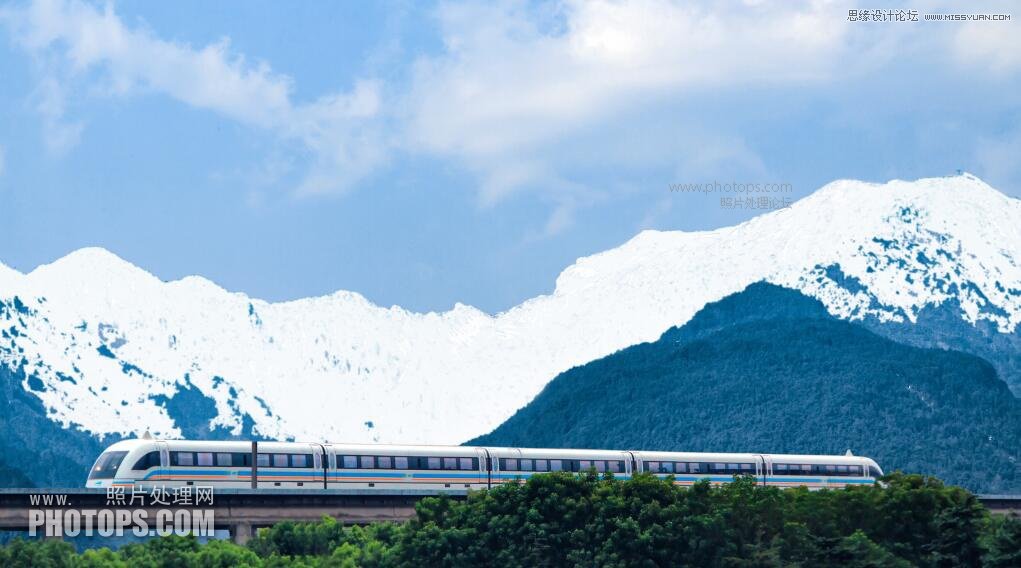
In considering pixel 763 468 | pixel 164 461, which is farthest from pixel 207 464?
pixel 763 468

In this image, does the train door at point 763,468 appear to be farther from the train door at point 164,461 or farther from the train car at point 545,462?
the train door at point 164,461

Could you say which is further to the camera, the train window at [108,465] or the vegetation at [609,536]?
the train window at [108,465]

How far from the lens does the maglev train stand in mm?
78250

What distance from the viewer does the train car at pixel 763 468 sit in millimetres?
100438

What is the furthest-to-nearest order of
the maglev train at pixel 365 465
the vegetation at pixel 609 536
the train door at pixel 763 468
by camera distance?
the train door at pixel 763 468, the maglev train at pixel 365 465, the vegetation at pixel 609 536

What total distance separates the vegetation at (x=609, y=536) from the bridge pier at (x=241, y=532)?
242 inches

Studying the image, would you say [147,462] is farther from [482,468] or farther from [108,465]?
[482,468]

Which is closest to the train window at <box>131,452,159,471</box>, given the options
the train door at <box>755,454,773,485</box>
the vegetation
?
the vegetation

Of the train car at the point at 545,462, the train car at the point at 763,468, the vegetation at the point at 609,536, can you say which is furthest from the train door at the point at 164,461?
the train car at the point at 763,468

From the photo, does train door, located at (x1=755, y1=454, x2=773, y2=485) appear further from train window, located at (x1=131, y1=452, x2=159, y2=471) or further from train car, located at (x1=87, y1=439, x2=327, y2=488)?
train window, located at (x1=131, y1=452, x2=159, y2=471)

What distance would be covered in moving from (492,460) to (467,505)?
19401 mm

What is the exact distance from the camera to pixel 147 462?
77.5m

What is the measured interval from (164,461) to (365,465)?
1294 centimetres

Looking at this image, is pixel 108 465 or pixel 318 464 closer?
pixel 108 465
